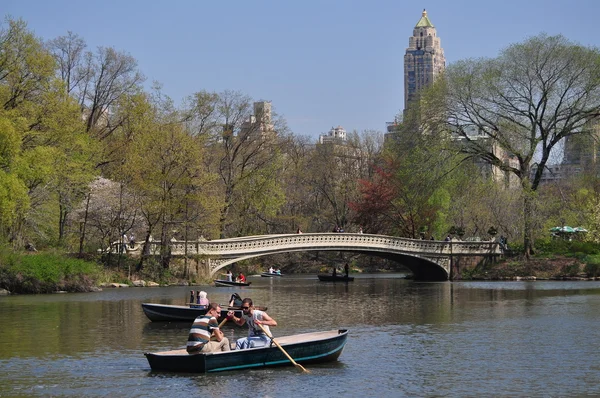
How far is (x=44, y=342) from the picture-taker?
2608 cm

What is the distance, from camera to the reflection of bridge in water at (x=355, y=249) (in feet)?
174

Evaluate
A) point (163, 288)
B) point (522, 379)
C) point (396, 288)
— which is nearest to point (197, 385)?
point (522, 379)

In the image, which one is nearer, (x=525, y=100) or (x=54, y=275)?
(x=54, y=275)

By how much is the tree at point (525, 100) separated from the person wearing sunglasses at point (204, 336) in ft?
121

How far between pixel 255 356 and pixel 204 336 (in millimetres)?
1308

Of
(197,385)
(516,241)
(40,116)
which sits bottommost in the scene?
(197,385)

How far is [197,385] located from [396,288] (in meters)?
33.2

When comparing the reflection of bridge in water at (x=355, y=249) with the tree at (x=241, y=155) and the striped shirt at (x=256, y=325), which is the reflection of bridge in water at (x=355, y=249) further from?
the striped shirt at (x=256, y=325)

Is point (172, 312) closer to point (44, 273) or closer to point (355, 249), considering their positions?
point (44, 273)

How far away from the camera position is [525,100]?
55.3 m

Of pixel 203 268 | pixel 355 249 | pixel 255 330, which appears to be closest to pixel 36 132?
pixel 203 268

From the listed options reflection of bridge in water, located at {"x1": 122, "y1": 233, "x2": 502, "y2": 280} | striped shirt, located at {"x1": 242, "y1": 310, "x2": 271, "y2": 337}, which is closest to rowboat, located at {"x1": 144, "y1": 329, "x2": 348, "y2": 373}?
striped shirt, located at {"x1": 242, "y1": 310, "x2": 271, "y2": 337}

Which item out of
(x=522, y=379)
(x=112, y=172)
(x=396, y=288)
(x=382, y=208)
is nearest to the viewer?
(x=522, y=379)

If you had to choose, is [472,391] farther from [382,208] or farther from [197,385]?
[382,208]
